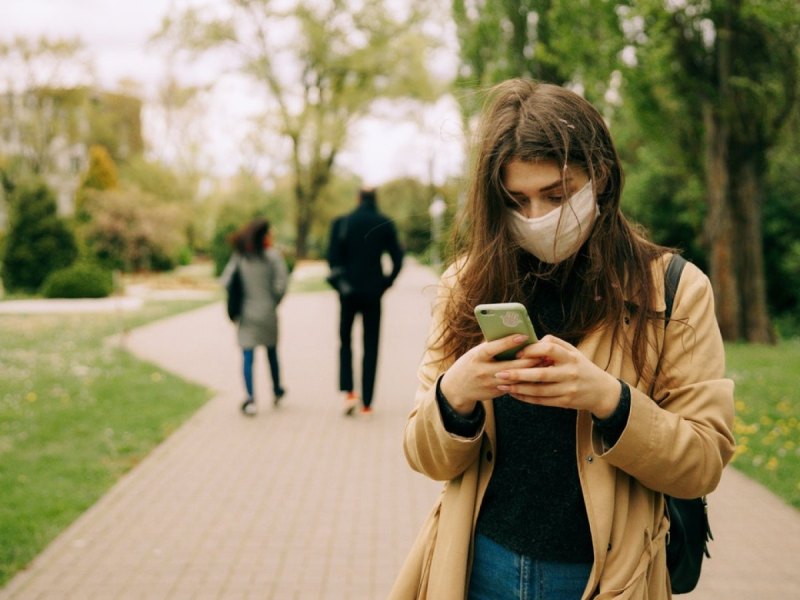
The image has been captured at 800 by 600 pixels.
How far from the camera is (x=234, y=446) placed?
717 cm

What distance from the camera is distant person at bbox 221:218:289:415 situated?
838cm

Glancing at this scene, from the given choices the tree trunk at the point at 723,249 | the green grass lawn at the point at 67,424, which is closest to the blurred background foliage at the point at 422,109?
the tree trunk at the point at 723,249

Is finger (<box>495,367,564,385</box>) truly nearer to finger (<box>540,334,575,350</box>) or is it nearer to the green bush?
finger (<box>540,334,575,350</box>)

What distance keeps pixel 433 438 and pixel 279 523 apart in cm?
380

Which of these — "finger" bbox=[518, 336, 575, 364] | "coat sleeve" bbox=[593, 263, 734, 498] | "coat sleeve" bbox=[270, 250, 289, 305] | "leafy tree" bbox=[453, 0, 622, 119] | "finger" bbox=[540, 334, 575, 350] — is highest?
"leafy tree" bbox=[453, 0, 622, 119]

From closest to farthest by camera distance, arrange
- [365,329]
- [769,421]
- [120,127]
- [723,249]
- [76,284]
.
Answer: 1. [769,421]
2. [365,329]
3. [723,249]
4. [76,284]
5. [120,127]

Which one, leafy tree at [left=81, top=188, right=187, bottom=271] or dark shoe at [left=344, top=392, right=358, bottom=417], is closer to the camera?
dark shoe at [left=344, top=392, right=358, bottom=417]

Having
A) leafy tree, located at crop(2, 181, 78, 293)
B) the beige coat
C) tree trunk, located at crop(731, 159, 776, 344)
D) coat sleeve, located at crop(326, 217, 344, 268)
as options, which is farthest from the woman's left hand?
leafy tree, located at crop(2, 181, 78, 293)

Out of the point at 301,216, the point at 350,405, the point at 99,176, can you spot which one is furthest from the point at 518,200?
the point at 99,176

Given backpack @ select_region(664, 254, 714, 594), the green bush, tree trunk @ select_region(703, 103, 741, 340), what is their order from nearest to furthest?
backpack @ select_region(664, 254, 714, 594)
tree trunk @ select_region(703, 103, 741, 340)
the green bush

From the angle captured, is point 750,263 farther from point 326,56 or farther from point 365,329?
point 326,56

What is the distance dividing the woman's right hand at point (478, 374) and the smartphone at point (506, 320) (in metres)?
0.01

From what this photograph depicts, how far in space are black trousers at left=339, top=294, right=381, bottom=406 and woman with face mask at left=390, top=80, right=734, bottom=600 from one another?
5982 mm

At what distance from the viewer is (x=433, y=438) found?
167cm
